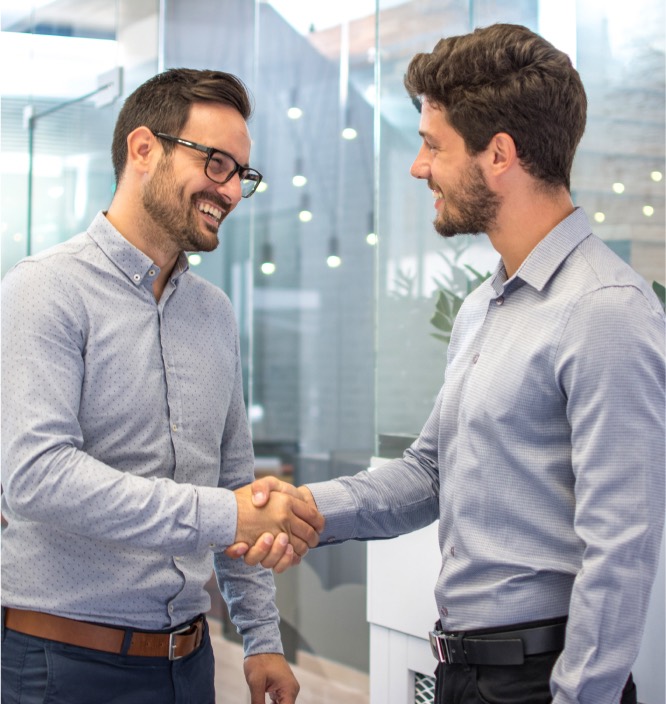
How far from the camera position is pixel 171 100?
6.04 ft

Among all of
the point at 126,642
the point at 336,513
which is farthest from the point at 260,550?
the point at 126,642

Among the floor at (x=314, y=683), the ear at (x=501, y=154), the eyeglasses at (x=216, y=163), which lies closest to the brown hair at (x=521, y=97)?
the ear at (x=501, y=154)

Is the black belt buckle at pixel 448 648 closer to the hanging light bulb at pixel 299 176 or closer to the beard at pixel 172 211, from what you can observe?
the beard at pixel 172 211

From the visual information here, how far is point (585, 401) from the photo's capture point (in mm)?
1290

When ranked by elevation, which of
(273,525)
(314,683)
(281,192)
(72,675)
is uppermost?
(281,192)

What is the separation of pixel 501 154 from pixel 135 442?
827 millimetres

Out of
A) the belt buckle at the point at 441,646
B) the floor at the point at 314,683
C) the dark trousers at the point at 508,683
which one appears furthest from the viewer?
the floor at the point at 314,683

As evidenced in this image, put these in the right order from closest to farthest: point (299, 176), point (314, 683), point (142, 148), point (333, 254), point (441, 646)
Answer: point (441, 646), point (142, 148), point (314, 683), point (333, 254), point (299, 176)

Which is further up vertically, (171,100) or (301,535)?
(171,100)

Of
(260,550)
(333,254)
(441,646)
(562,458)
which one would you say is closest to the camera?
(562,458)

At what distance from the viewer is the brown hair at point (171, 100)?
1833mm

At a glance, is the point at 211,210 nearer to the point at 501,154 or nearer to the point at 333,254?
the point at 501,154

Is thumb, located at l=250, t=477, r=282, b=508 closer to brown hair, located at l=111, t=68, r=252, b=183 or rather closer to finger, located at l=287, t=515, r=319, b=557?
finger, located at l=287, t=515, r=319, b=557

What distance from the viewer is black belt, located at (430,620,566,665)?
1.38 m
